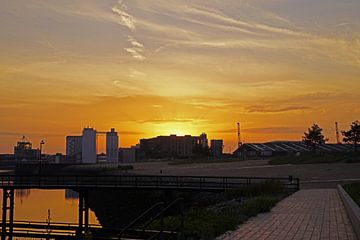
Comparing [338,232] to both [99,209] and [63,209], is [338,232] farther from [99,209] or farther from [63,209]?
[63,209]

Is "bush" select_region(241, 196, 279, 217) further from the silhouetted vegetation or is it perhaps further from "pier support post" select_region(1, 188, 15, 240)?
"pier support post" select_region(1, 188, 15, 240)

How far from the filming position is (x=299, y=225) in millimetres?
Result: 14773

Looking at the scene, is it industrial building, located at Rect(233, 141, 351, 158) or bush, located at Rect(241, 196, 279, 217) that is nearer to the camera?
bush, located at Rect(241, 196, 279, 217)

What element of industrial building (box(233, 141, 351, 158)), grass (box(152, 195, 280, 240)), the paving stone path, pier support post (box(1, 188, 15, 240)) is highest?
industrial building (box(233, 141, 351, 158))

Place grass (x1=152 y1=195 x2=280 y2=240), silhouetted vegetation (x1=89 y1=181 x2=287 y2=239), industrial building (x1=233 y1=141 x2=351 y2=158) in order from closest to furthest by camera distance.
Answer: grass (x1=152 y1=195 x2=280 y2=240)
silhouetted vegetation (x1=89 y1=181 x2=287 y2=239)
industrial building (x1=233 y1=141 x2=351 y2=158)

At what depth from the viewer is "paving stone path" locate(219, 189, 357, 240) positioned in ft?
41.6

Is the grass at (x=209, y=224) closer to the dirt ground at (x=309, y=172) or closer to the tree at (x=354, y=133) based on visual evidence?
the dirt ground at (x=309, y=172)

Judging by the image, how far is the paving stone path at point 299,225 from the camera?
1268 cm

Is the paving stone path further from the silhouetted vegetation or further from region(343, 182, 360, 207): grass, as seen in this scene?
region(343, 182, 360, 207): grass

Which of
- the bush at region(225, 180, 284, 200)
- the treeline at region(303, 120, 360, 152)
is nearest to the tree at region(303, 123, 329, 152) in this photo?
the treeline at region(303, 120, 360, 152)

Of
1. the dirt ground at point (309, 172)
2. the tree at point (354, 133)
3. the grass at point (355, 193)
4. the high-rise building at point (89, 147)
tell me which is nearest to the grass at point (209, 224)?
the grass at point (355, 193)

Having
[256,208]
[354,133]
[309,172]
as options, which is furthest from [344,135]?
[256,208]

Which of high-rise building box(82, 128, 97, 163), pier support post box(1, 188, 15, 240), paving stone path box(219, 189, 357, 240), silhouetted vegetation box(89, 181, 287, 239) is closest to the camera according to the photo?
paving stone path box(219, 189, 357, 240)

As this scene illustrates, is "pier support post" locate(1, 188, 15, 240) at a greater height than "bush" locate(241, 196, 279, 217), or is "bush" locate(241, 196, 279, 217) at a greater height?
"bush" locate(241, 196, 279, 217)
